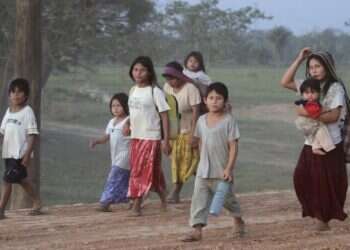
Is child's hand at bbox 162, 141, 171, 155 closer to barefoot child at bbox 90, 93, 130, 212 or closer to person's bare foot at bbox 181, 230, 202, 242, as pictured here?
barefoot child at bbox 90, 93, 130, 212

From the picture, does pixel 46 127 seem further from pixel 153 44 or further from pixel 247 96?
pixel 247 96

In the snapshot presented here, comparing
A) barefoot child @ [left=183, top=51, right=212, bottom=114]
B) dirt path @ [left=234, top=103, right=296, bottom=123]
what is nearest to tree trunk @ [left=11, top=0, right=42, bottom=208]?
barefoot child @ [left=183, top=51, right=212, bottom=114]

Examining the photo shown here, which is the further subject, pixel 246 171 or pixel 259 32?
pixel 259 32

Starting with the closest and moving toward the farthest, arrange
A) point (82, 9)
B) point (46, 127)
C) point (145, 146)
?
point (145, 146)
point (82, 9)
point (46, 127)

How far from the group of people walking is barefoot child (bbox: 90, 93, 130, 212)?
1 centimetres

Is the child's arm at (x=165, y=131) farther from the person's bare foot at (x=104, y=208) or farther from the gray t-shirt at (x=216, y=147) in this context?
the gray t-shirt at (x=216, y=147)

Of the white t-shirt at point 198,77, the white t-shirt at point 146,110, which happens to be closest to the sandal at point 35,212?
the white t-shirt at point 146,110

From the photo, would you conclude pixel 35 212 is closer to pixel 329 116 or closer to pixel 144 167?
pixel 144 167

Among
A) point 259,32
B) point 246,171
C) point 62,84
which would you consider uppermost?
point 259,32

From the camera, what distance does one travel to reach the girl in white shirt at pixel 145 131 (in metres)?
9.80

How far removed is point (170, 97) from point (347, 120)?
2362mm

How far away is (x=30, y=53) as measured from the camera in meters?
12.3

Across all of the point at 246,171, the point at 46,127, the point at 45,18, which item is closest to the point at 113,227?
the point at 246,171

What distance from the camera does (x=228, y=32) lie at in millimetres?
47438
